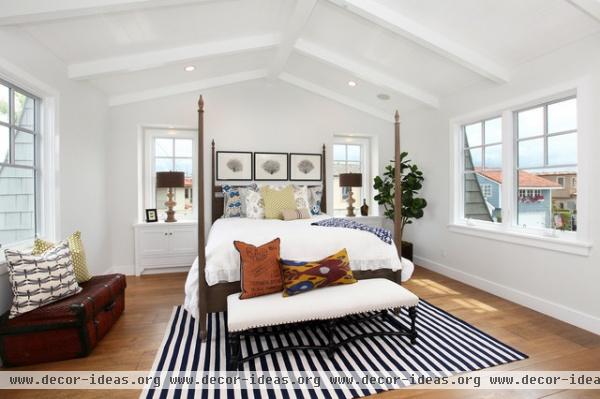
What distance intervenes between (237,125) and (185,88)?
2.86 feet

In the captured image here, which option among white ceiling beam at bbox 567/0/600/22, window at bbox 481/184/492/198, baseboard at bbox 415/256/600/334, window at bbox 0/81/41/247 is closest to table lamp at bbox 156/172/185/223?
window at bbox 0/81/41/247

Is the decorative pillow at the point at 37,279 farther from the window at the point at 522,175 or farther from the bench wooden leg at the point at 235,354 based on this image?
the window at the point at 522,175

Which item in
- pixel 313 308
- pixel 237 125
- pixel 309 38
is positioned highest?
pixel 309 38

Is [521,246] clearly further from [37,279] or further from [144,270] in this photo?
[144,270]

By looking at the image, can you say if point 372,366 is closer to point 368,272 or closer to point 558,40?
point 368,272

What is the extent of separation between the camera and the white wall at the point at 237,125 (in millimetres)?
4312

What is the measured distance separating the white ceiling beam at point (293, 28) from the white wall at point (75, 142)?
2.21 m

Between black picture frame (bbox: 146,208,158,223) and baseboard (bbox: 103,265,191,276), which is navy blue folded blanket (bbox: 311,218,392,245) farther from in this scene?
black picture frame (bbox: 146,208,158,223)

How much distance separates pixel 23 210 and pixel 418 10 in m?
3.87

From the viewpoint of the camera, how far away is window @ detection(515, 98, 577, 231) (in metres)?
2.88

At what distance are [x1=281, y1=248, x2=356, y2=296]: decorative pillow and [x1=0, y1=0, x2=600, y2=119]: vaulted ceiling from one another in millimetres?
2201

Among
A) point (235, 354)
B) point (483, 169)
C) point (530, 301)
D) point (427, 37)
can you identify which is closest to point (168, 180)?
point (235, 354)

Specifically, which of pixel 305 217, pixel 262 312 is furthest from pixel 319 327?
pixel 305 217

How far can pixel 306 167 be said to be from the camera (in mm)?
5004
